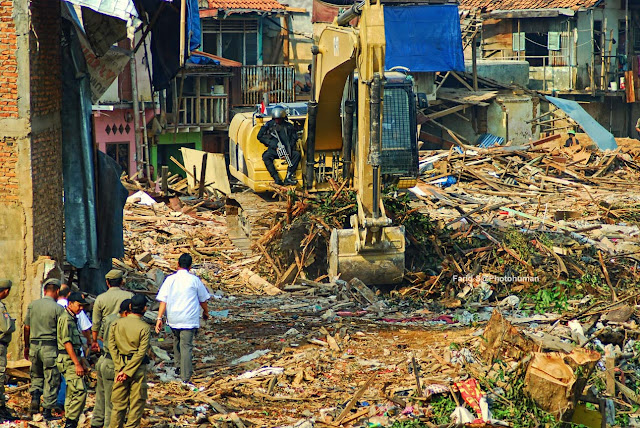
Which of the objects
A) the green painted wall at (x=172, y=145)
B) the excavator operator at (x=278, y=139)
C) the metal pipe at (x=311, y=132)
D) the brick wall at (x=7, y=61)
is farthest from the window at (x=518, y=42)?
the brick wall at (x=7, y=61)

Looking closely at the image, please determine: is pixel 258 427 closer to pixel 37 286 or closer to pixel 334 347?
pixel 334 347

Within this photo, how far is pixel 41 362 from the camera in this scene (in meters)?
Result: 9.62

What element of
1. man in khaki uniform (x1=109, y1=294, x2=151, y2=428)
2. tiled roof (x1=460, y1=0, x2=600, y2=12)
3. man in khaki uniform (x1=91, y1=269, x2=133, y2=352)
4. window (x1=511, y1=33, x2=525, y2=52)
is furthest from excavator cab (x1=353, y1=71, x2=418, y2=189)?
window (x1=511, y1=33, x2=525, y2=52)

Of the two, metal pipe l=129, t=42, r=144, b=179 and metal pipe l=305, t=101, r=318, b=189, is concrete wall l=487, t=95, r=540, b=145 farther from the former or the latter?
metal pipe l=305, t=101, r=318, b=189

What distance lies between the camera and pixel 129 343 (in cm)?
873

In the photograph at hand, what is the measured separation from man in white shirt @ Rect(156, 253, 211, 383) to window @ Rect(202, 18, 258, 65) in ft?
87.6

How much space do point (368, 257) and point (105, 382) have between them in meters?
6.42

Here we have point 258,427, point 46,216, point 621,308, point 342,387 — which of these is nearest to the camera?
point 258,427

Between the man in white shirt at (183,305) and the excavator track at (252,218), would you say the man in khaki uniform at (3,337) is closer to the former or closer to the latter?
the man in white shirt at (183,305)

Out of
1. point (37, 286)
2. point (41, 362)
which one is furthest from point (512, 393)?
point (37, 286)

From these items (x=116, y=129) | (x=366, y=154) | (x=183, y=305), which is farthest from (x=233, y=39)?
(x=183, y=305)

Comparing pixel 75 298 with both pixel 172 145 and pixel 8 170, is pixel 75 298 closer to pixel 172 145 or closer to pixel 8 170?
pixel 8 170

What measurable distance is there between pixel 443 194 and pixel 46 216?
15401 millimetres

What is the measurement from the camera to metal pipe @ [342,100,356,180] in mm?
16406
